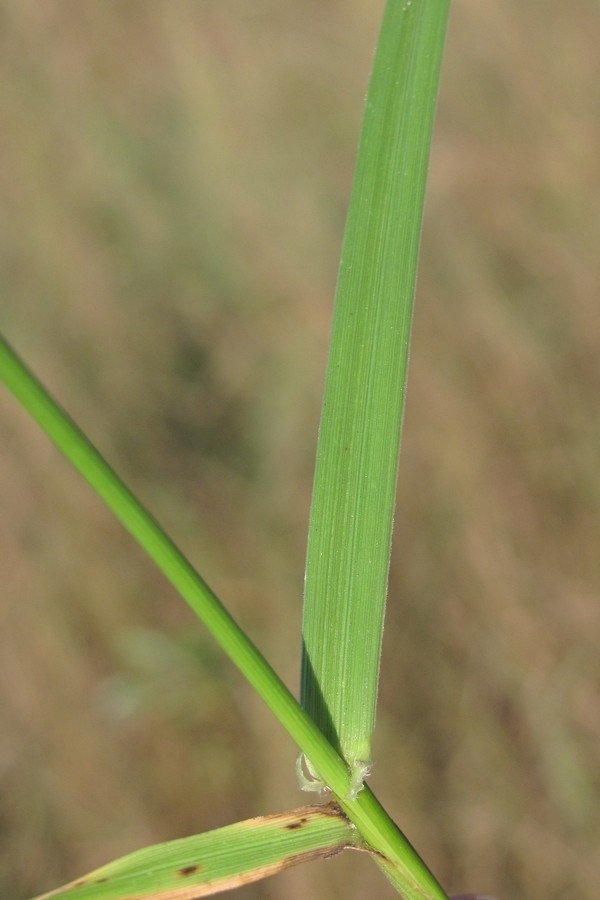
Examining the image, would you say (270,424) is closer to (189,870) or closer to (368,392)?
(368,392)

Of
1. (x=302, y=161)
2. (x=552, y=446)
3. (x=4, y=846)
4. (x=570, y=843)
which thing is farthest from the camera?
(x=302, y=161)

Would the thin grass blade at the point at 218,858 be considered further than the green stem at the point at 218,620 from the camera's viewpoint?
Yes

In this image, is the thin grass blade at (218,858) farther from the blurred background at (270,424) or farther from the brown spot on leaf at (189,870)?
the blurred background at (270,424)

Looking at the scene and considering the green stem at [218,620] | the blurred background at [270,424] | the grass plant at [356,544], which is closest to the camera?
the green stem at [218,620]

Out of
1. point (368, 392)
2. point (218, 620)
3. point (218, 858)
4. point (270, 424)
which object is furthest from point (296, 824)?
point (270, 424)

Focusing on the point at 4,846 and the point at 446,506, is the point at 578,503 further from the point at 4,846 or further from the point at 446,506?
the point at 4,846

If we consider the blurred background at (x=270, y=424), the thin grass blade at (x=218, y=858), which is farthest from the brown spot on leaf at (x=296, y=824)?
the blurred background at (x=270, y=424)

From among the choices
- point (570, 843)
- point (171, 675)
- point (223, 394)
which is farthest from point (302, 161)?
point (570, 843)
